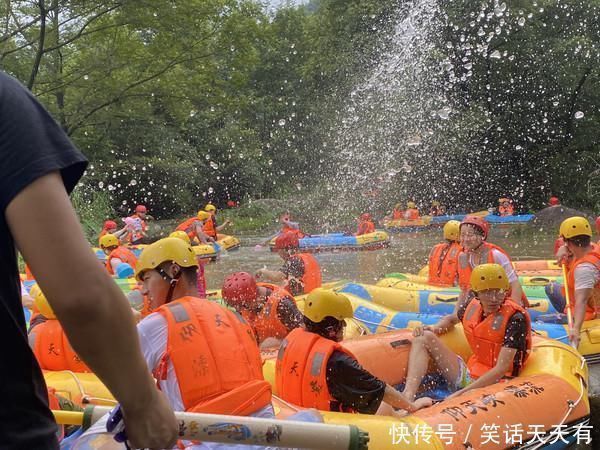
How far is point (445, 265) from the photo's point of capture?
29.7ft

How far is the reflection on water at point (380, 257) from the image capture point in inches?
580

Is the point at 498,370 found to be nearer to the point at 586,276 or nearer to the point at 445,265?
the point at 586,276

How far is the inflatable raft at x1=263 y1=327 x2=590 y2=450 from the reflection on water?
25.3ft

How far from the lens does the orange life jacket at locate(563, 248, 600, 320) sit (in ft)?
20.6

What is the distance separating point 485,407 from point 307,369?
1.28 meters

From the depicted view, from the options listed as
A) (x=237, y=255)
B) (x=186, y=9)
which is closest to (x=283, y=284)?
(x=186, y=9)

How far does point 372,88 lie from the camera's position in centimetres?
2770

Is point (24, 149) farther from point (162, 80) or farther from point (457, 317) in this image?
point (162, 80)

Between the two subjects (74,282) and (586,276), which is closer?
(74,282)

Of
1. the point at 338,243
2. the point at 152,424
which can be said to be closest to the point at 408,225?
the point at 338,243

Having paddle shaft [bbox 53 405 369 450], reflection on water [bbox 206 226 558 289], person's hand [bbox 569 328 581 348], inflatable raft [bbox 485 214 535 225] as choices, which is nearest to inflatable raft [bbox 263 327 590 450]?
person's hand [bbox 569 328 581 348]

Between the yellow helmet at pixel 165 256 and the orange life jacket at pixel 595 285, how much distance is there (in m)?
4.35

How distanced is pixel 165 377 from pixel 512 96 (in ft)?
Answer: 86.1

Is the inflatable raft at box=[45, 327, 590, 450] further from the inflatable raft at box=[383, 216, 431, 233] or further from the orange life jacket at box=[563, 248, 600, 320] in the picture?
the inflatable raft at box=[383, 216, 431, 233]
